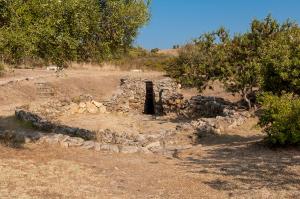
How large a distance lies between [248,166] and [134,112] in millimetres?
18653

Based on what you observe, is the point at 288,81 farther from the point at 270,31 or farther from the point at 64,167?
the point at 64,167

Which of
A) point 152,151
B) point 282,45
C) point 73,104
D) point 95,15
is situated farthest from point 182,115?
point 95,15

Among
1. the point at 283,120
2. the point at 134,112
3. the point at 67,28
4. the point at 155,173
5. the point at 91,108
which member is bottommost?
the point at 155,173

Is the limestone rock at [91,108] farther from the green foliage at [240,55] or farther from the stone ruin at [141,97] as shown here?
the green foliage at [240,55]

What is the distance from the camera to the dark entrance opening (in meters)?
32.1

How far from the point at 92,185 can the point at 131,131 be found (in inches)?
478

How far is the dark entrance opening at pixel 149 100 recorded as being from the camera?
32.1m

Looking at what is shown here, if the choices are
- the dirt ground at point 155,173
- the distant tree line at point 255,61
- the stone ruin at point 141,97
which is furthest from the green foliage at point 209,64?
the dirt ground at point 155,173

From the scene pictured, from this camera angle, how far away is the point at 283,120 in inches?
605

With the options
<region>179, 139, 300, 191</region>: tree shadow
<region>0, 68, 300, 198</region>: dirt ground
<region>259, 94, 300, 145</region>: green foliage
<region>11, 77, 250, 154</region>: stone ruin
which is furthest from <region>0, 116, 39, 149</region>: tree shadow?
<region>259, 94, 300, 145</region>: green foliage

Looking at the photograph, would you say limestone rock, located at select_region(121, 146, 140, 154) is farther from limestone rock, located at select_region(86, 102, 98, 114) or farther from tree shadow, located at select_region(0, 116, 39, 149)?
limestone rock, located at select_region(86, 102, 98, 114)

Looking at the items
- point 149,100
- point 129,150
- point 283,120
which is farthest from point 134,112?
point 283,120

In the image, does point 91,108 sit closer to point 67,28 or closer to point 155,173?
point 67,28

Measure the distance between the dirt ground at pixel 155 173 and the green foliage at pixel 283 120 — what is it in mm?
404
